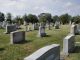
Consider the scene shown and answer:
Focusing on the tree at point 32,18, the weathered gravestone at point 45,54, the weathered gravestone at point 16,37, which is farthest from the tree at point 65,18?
the weathered gravestone at point 45,54

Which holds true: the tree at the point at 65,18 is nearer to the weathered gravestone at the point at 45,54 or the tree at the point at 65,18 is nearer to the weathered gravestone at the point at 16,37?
the weathered gravestone at the point at 16,37

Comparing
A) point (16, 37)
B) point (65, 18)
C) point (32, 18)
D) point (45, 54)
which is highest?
point (32, 18)

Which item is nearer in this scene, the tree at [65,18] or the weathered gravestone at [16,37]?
the weathered gravestone at [16,37]

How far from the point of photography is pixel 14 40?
1536cm

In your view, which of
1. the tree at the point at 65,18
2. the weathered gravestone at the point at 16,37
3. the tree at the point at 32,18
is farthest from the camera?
the tree at the point at 32,18

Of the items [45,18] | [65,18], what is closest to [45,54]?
[45,18]

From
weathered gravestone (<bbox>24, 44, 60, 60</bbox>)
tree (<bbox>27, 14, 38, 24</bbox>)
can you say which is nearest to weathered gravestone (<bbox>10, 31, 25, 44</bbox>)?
weathered gravestone (<bbox>24, 44, 60, 60</bbox>)

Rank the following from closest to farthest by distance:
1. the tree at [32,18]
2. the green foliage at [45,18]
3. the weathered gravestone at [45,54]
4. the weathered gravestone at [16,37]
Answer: the weathered gravestone at [45,54] → the weathered gravestone at [16,37] → the green foliage at [45,18] → the tree at [32,18]

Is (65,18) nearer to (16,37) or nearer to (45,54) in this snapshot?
(16,37)

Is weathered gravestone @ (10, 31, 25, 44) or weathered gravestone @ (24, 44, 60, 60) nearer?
weathered gravestone @ (24, 44, 60, 60)

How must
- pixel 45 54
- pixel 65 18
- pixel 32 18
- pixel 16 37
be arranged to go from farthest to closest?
pixel 32 18, pixel 65 18, pixel 16 37, pixel 45 54

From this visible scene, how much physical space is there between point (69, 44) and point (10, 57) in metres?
3.67

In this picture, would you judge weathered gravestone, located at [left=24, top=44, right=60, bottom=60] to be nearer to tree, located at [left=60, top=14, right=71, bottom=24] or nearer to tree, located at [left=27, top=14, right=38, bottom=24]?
tree, located at [left=60, top=14, right=71, bottom=24]

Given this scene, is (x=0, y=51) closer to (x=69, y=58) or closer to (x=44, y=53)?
(x=69, y=58)
